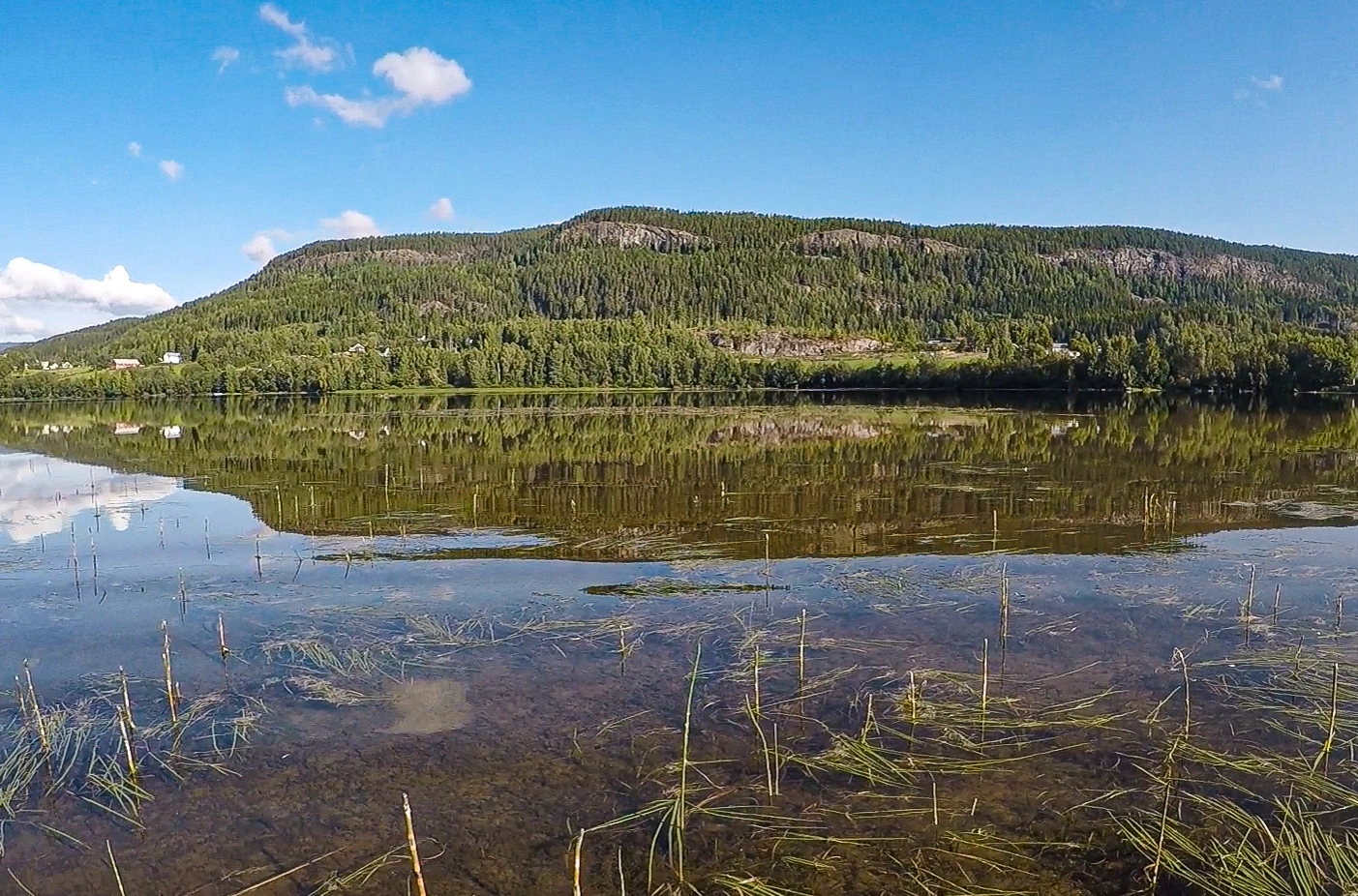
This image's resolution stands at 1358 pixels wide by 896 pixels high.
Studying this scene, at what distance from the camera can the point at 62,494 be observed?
34.0 metres

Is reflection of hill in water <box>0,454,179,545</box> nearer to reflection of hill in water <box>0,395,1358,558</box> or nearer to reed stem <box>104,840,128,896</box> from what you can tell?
reflection of hill in water <box>0,395,1358,558</box>

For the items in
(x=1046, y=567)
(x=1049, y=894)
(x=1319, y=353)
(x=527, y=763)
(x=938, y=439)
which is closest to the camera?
(x=1049, y=894)

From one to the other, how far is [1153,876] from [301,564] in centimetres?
1841

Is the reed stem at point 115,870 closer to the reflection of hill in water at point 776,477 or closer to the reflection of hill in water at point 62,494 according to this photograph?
the reflection of hill in water at point 776,477

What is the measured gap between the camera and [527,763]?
426 inches

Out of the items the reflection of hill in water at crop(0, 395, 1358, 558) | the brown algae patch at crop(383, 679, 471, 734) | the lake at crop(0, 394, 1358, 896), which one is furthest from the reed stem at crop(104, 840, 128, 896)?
the reflection of hill in water at crop(0, 395, 1358, 558)

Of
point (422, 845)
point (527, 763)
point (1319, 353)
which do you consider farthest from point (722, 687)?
point (1319, 353)

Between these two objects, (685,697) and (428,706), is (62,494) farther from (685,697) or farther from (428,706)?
(685,697)

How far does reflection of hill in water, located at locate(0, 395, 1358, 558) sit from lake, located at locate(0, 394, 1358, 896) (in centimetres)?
36

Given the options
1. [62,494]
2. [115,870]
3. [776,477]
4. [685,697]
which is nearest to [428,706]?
[685,697]


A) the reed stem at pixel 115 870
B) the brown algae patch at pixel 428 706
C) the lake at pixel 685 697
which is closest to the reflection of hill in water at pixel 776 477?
the lake at pixel 685 697

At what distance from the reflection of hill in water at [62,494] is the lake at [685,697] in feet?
1.86

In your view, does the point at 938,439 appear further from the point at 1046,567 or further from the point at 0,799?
the point at 0,799

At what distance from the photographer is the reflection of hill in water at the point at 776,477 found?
25.1m
